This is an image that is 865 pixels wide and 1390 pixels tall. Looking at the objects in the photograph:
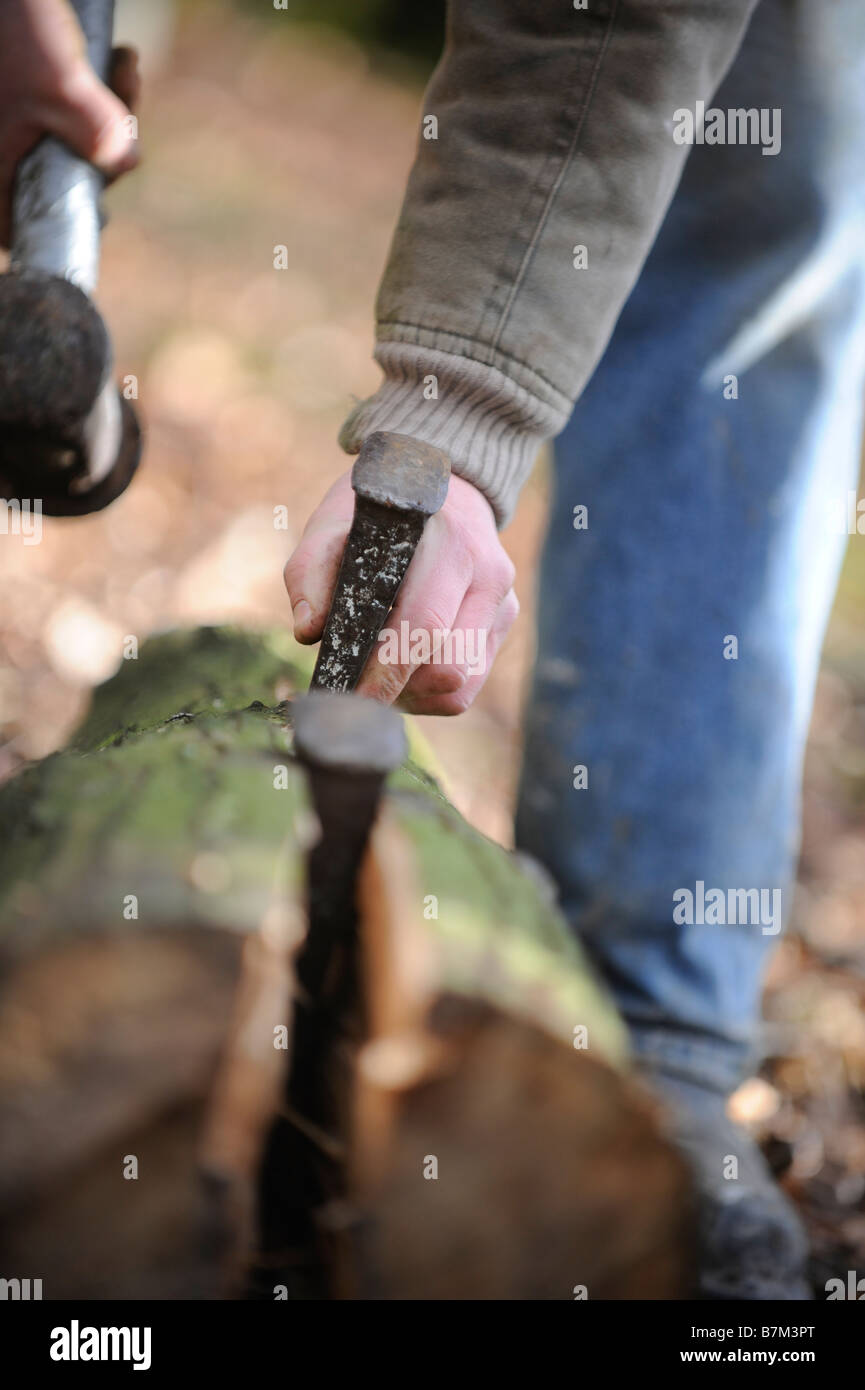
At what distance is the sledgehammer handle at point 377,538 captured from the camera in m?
0.99

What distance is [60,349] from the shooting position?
104cm

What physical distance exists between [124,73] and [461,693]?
3.48 ft

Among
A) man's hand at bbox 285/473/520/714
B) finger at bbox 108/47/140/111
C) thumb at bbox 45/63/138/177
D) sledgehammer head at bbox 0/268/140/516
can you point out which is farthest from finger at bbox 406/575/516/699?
finger at bbox 108/47/140/111

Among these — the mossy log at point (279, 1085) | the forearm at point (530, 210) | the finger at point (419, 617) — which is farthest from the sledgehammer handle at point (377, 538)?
the mossy log at point (279, 1085)

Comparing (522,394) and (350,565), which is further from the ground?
(522,394)

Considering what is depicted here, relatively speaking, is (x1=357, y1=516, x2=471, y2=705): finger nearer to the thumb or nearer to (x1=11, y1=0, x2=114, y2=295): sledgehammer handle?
(x1=11, y1=0, x2=114, y2=295): sledgehammer handle

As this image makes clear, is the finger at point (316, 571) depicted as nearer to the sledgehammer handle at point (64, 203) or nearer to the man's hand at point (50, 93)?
the sledgehammer handle at point (64, 203)

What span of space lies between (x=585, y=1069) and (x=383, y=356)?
829mm

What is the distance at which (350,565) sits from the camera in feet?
3.36

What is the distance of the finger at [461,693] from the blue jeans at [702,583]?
0.66m

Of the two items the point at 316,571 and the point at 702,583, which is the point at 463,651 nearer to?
the point at 316,571

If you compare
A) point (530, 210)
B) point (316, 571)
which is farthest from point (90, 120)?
point (316, 571)
